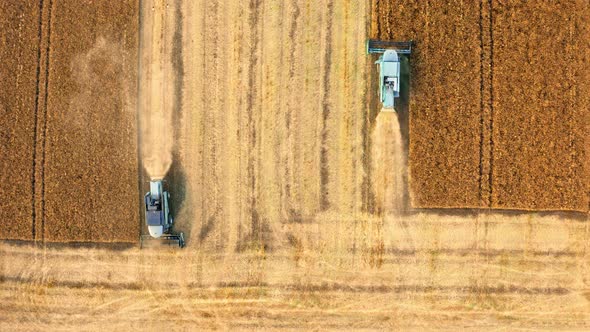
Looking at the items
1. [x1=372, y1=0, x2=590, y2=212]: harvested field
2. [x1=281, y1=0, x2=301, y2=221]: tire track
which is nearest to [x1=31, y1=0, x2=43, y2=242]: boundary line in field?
[x1=281, y1=0, x2=301, y2=221]: tire track

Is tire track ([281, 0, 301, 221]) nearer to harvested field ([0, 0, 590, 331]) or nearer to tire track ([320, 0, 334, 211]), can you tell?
harvested field ([0, 0, 590, 331])

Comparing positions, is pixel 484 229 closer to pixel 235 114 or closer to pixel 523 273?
pixel 523 273

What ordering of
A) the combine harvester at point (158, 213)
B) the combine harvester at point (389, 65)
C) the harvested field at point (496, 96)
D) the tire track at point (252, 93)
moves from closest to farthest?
the combine harvester at point (389, 65)
the combine harvester at point (158, 213)
the harvested field at point (496, 96)
the tire track at point (252, 93)

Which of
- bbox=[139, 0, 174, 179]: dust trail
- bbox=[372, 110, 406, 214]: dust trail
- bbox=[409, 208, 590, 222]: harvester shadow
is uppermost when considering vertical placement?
bbox=[139, 0, 174, 179]: dust trail

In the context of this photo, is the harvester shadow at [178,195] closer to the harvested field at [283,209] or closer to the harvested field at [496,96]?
the harvested field at [283,209]

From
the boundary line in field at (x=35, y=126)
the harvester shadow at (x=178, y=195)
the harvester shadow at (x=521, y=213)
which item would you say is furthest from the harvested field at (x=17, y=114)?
the harvester shadow at (x=521, y=213)

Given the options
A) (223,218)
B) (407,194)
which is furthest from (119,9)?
(407,194)

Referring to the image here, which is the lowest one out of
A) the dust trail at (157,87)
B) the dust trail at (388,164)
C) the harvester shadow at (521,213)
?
the harvester shadow at (521,213)

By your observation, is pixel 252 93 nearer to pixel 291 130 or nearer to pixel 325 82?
pixel 291 130
